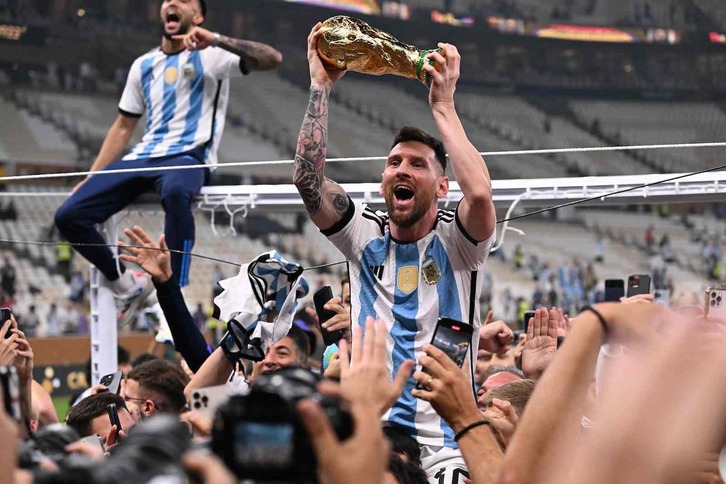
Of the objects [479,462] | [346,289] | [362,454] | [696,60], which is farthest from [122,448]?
[696,60]

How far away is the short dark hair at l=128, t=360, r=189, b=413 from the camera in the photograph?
436 cm

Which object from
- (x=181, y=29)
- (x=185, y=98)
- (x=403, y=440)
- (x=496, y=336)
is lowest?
(x=403, y=440)

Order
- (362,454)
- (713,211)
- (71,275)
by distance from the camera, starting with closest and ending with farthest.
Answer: (362,454), (71,275), (713,211)

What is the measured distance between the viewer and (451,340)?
2.83 m

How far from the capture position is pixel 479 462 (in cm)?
242

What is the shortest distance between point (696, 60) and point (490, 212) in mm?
31547

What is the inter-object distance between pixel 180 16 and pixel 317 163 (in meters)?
2.85

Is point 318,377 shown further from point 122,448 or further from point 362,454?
point 122,448

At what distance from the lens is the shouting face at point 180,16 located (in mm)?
6418

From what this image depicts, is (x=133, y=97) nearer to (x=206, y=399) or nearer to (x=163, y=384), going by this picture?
(x=163, y=384)

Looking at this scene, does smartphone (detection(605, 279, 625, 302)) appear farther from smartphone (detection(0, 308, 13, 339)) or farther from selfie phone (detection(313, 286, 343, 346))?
smartphone (detection(0, 308, 13, 339))

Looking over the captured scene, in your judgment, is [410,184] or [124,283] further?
[124,283]

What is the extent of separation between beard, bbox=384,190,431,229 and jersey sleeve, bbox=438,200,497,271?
10cm

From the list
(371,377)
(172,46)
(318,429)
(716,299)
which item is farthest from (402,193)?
(172,46)
